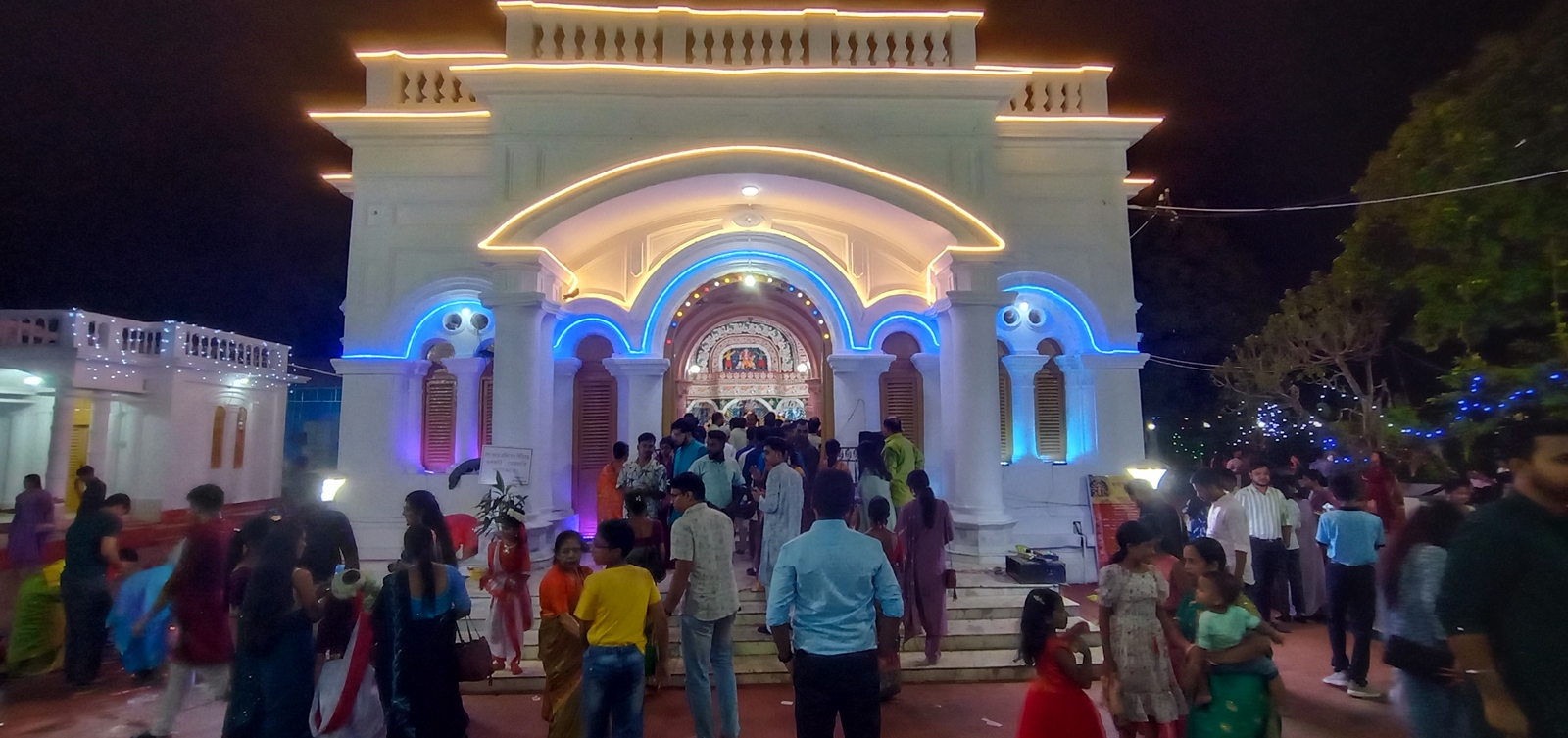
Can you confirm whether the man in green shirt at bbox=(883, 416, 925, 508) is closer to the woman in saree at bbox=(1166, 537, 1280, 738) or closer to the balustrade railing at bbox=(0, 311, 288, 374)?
the woman in saree at bbox=(1166, 537, 1280, 738)

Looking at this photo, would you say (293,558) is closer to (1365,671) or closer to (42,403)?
(1365,671)

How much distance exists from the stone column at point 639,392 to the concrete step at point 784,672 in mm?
4453

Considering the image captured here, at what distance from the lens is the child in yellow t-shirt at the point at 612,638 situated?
3973 millimetres

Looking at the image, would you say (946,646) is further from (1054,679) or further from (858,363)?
(858,363)

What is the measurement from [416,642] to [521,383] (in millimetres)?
4861

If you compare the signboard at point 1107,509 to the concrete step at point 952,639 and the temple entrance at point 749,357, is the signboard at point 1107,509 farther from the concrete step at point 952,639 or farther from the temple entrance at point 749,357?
the temple entrance at point 749,357

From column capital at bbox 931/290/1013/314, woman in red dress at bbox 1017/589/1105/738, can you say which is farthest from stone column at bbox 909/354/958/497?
woman in red dress at bbox 1017/589/1105/738

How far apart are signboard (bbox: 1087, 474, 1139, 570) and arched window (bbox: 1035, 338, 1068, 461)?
130 centimetres

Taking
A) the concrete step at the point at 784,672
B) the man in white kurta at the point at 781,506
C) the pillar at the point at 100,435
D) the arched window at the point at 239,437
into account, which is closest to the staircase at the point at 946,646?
the concrete step at the point at 784,672

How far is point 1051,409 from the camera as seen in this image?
10.5 metres

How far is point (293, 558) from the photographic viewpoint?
4.02 m

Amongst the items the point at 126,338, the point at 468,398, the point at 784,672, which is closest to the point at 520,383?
the point at 468,398

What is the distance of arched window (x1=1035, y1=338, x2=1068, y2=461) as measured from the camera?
1042 centimetres

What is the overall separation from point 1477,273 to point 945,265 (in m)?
9.72
